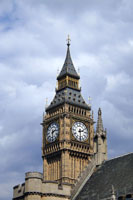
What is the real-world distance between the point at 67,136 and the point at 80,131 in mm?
4049

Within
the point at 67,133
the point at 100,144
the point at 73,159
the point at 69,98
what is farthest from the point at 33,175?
the point at 69,98

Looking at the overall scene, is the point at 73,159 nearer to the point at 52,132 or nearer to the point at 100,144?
the point at 52,132

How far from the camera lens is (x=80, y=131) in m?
117

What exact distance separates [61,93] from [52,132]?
10212 mm

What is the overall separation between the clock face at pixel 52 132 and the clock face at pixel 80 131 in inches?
150

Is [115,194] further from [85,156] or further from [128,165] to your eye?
[85,156]

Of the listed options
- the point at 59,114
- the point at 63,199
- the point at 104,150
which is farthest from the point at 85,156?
the point at 63,199

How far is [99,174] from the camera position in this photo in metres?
91.2

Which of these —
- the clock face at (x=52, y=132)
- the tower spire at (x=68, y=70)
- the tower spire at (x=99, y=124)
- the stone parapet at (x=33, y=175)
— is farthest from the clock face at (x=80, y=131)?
the stone parapet at (x=33, y=175)

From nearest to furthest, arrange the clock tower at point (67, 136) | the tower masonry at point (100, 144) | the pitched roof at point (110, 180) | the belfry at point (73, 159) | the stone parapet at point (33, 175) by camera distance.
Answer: the pitched roof at point (110, 180) < the belfry at point (73, 159) < the stone parapet at point (33, 175) < the tower masonry at point (100, 144) < the clock tower at point (67, 136)

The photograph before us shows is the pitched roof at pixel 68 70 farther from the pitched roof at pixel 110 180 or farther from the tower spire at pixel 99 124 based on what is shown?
the pitched roof at pixel 110 180

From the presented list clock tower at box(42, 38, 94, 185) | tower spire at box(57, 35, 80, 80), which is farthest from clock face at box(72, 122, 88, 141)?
tower spire at box(57, 35, 80, 80)

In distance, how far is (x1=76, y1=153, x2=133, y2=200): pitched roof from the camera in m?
81.1

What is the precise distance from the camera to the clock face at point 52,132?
116312mm
